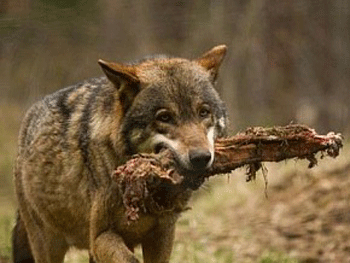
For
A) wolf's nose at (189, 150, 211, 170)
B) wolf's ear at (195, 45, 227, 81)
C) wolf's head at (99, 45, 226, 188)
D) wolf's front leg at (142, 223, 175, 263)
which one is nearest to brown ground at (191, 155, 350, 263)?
wolf's front leg at (142, 223, 175, 263)

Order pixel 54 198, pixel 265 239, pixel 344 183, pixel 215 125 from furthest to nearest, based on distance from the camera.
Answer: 1. pixel 344 183
2. pixel 265 239
3. pixel 54 198
4. pixel 215 125

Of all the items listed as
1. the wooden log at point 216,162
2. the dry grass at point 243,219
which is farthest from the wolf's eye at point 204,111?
the dry grass at point 243,219

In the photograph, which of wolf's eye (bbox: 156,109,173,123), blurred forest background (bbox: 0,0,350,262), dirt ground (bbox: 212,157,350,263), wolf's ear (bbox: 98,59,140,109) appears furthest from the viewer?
blurred forest background (bbox: 0,0,350,262)

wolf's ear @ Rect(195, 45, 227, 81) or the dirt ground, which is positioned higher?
wolf's ear @ Rect(195, 45, 227, 81)

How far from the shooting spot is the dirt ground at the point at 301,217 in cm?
851

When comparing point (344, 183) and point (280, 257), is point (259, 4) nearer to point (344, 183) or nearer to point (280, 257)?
point (344, 183)

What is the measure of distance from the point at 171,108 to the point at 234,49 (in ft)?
31.2

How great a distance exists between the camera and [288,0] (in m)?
15.6

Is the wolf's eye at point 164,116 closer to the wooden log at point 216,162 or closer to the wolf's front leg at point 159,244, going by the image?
the wooden log at point 216,162

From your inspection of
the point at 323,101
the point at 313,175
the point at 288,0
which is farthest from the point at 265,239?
the point at 288,0

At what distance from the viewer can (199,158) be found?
210 inches

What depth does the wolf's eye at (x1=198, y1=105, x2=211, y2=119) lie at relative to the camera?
18.9ft

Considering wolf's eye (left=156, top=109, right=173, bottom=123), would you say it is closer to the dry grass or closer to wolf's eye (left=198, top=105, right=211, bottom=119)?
wolf's eye (left=198, top=105, right=211, bottom=119)

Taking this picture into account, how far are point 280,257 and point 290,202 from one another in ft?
4.79
